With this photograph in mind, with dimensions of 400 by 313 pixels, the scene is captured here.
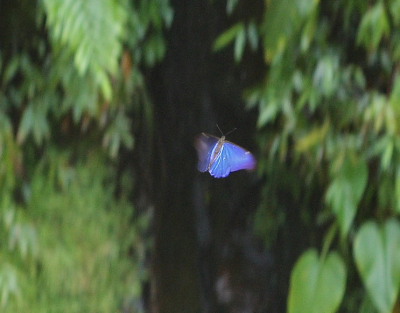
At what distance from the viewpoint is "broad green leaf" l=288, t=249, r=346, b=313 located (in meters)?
1.26

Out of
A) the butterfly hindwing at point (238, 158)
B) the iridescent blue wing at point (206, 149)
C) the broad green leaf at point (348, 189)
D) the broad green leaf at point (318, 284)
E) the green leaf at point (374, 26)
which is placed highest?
the green leaf at point (374, 26)

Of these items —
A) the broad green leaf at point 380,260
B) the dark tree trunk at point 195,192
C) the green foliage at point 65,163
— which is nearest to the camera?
the broad green leaf at point 380,260

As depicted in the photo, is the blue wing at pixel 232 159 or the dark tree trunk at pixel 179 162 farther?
the dark tree trunk at pixel 179 162

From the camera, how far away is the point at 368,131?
1267 mm

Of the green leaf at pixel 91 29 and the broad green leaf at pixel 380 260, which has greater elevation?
the green leaf at pixel 91 29

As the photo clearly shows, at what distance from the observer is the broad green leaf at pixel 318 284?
126 centimetres

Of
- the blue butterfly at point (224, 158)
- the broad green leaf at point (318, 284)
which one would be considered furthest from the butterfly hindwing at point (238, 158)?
the broad green leaf at point (318, 284)

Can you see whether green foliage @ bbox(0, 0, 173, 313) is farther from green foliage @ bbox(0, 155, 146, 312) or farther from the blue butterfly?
the blue butterfly

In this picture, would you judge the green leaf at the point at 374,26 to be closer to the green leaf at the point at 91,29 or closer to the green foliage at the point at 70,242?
the green leaf at the point at 91,29

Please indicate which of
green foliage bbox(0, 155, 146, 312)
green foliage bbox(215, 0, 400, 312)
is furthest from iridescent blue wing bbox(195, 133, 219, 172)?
green foliage bbox(0, 155, 146, 312)

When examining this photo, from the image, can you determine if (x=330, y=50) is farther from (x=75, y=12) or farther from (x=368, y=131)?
(x=75, y=12)

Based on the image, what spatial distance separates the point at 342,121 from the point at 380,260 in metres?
0.33

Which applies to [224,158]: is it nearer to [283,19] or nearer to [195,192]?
[283,19]

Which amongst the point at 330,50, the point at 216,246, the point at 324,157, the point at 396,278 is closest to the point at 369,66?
the point at 330,50
